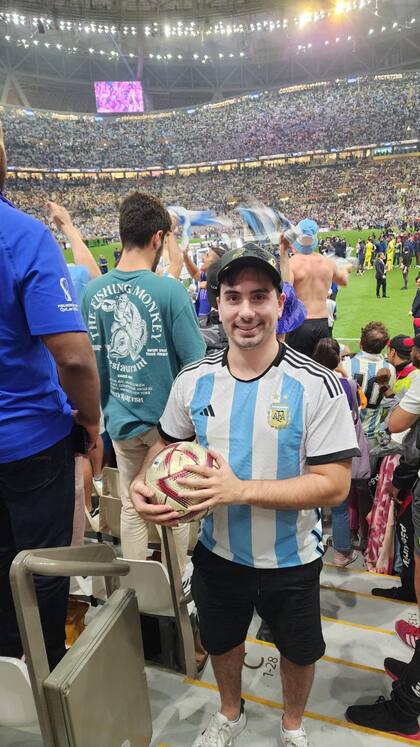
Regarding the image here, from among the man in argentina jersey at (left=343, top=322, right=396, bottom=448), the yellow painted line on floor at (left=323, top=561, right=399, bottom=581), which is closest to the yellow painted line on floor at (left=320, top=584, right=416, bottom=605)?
the yellow painted line on floor at (left=323, top=561, right=399, bottom=581)

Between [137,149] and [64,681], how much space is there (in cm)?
4676

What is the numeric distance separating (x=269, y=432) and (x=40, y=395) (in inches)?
28.8

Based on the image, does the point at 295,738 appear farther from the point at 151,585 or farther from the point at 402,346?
the point at 402,346

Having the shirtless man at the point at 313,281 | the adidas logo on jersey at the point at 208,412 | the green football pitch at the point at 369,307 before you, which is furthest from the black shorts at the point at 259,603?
the green football pitch at the point at 369,307

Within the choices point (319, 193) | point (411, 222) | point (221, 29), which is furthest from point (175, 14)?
point (411, 222)

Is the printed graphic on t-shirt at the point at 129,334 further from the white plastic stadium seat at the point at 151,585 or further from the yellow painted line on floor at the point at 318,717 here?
the yellow painted line on floor at the point at 318,717

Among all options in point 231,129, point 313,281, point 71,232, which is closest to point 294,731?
point 71,232

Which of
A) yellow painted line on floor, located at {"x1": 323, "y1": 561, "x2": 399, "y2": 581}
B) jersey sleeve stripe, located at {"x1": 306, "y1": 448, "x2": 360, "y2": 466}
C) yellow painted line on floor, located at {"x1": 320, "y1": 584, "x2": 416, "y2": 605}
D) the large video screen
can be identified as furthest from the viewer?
the large video screen

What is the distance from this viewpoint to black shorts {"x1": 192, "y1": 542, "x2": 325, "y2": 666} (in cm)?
162

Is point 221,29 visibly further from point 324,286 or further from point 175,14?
point 324,286

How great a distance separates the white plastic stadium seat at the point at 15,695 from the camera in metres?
1.35

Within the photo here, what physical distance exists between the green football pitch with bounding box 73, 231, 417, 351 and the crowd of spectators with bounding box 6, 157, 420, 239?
13.8 meters

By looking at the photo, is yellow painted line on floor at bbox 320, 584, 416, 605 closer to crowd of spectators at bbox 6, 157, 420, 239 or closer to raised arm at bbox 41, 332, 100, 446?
raised arm at bbox 41, 332, 100, 446

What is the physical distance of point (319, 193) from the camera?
113 feet
